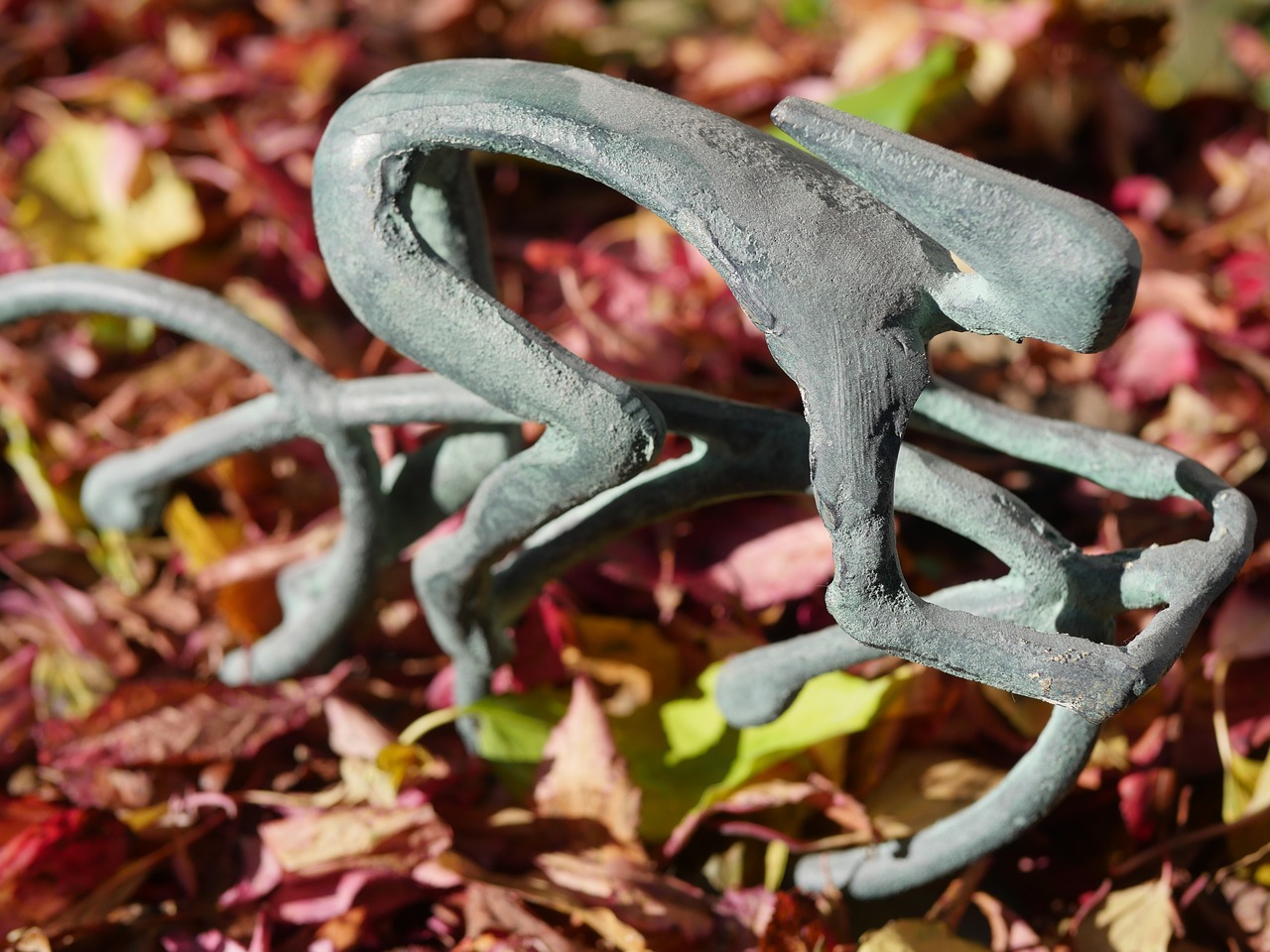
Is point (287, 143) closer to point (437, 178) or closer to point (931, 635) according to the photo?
point (437, 178)

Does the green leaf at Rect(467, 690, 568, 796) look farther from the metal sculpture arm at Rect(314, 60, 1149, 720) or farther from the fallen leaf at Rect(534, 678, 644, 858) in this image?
the metal sculpture arm at Rect(314, 60, 1149, 720)

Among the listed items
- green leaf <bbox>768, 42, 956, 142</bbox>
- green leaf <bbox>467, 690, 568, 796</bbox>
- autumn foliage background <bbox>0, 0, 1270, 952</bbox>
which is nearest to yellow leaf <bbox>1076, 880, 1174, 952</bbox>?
autumn foliage background <bbox>0, 0, 1270, 952</bbox>

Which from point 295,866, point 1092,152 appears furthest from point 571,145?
point 1092,152

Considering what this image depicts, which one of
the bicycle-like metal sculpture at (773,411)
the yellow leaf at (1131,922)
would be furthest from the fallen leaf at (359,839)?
the yellow leaf at (1131,922)

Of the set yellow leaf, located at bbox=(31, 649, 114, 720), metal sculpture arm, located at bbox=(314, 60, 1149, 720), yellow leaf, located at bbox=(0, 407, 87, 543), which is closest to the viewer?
metal sculpture arm, located at bbox=(314, 60, 1149, 720)

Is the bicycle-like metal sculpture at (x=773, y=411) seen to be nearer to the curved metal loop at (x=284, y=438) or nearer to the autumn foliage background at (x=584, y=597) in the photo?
the curved metal loop at (x=284, y=438)

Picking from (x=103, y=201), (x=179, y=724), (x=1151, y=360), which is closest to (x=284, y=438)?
(x=179, y=724)

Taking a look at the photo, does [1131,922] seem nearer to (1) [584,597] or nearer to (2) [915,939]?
(2) [915,939]
